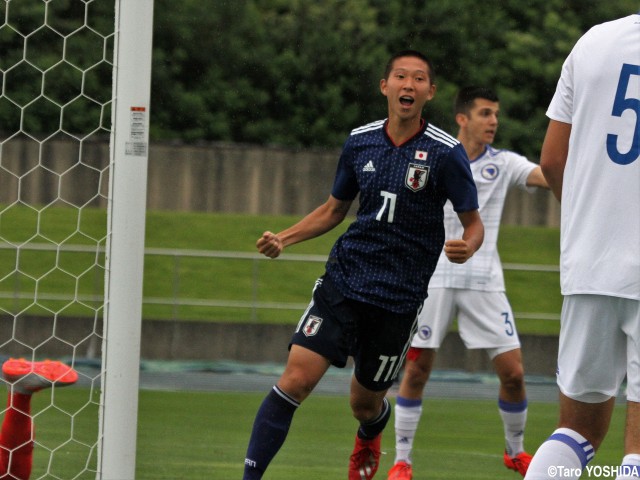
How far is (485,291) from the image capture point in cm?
740

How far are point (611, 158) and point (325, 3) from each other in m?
32.2

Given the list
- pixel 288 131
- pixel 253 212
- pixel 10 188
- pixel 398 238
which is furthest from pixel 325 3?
pixel 398 238

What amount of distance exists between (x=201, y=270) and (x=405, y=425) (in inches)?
471

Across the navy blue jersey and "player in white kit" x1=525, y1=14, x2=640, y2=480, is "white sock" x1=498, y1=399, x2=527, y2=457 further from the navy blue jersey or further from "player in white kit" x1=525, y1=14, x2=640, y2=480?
"player in white kit" x1=525, y1=14, x2=640, y2=480

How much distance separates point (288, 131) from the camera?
116 ft

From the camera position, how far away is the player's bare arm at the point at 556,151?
4.24 metres

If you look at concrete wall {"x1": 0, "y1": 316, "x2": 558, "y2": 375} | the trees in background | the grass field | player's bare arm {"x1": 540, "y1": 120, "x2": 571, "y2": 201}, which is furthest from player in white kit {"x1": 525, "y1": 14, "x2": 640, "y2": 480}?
the trees in background

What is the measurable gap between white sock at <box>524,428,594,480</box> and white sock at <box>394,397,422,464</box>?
110 inches

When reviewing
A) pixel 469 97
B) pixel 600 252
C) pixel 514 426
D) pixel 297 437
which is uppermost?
pixel 469 97

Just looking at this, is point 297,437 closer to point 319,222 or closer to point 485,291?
point 485,291

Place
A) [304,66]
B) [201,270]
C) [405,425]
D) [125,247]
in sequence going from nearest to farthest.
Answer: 1. [125,247]
2. [405,425]
3. [201,270]
4. [304,66]

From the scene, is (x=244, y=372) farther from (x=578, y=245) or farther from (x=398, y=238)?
(x=578, y=245)

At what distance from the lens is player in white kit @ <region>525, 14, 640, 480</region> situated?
13.1 ft

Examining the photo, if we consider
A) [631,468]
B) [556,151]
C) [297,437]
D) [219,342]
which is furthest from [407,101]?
[219,342]
